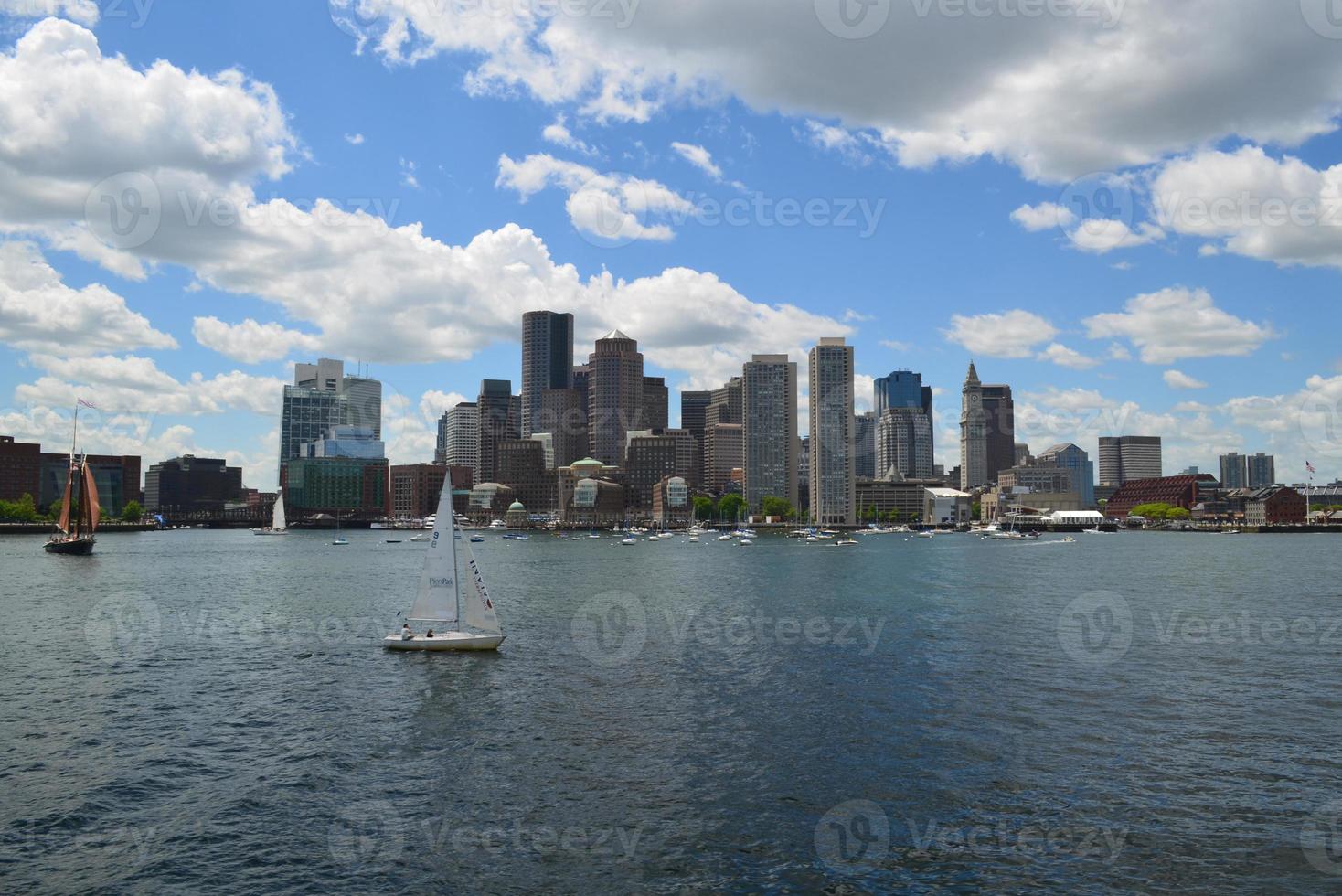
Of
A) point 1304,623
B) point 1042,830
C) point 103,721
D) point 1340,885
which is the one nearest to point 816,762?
point 1042,830

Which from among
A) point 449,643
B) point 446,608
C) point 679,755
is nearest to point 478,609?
point 446,608

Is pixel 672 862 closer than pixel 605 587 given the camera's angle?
Yes

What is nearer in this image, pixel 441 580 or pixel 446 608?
pixel 441 580

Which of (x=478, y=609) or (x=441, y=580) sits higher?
(x=441, y=580)

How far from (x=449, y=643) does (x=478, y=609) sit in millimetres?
3204

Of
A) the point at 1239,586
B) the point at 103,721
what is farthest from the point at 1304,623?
the point at 103,721

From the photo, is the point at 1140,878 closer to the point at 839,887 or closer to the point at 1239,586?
the point at 839,887

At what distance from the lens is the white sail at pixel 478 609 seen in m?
62.1

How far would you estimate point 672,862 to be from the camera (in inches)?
1071

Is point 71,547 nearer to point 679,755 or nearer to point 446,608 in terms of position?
point 446,608

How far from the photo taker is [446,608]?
63.4 m

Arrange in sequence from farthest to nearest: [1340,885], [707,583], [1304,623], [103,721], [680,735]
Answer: [707,583], [1304,623], [103,721], [680,735], [1340,885]

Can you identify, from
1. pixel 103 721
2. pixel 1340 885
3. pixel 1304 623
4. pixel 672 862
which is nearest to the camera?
pixel 1340 885

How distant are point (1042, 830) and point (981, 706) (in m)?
16.2
